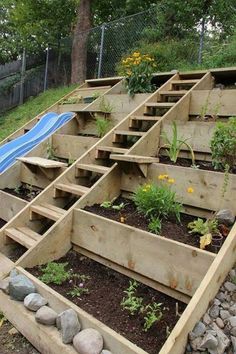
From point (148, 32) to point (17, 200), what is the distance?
224 inches

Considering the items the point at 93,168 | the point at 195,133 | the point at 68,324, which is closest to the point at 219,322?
the point at 68,324

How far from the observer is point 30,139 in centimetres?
489

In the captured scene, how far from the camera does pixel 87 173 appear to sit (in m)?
3.65

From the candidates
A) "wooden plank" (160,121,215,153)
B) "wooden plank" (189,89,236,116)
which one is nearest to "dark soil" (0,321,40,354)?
"wooden plank" (160,121,215,153)

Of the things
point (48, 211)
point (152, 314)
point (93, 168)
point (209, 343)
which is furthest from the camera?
point (93, 168)

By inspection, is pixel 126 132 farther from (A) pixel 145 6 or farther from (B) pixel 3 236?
(A) pixel 145 6

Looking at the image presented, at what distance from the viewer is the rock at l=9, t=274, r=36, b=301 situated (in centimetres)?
240

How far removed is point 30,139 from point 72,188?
192 centimetres

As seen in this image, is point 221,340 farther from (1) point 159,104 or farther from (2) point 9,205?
(1) point 159,104

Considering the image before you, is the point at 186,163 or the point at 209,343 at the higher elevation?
the point at 186,163

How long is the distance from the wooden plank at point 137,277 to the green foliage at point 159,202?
1.58 ft

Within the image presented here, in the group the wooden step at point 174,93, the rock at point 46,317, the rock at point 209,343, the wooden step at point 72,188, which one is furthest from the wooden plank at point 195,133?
the rock at point 46,317

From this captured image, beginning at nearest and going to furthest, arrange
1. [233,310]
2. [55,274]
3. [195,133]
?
[233,310]
[55,274]
[195,133]

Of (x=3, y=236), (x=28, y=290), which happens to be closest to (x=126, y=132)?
(x=3, y=236)
